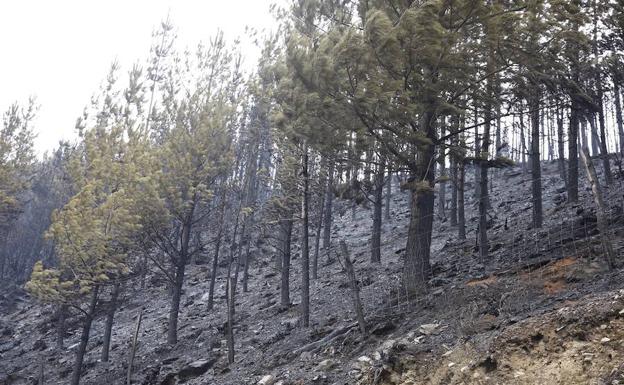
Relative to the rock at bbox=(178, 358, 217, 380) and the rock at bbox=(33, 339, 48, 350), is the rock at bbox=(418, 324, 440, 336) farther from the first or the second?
the rock at bbox=(33, 339, 48, 350)

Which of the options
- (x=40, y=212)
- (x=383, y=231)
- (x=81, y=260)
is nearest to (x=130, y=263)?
(x=81, y=260)

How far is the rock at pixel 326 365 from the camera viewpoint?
26.1 ft

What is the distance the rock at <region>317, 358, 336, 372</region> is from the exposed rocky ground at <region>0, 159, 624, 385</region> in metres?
0.03

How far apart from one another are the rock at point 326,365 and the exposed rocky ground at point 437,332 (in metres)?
0.03

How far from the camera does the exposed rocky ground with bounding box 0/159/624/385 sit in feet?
18.1

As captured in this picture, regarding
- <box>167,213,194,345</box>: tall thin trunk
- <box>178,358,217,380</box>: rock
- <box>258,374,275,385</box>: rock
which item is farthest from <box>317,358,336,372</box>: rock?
<box>167,213,194,345</box>: tall thin trunk

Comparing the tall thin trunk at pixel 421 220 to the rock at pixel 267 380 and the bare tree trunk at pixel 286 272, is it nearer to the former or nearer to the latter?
the rock at pixel 267 380

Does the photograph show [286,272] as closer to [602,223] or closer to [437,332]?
[437,332]

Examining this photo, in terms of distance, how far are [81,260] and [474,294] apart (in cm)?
972

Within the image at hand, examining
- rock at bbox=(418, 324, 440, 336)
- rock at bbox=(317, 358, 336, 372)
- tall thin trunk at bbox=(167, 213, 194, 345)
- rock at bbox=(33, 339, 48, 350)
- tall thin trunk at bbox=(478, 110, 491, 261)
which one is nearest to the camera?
rock at bbox=(418, 324, 440, 336)

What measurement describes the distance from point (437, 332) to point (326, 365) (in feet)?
→ 6.07

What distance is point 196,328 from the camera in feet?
58.6

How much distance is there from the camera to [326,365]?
8078 mm

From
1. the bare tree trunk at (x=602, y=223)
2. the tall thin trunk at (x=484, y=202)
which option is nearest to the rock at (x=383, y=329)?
the bare tree trunk at (x=602, y=223)
